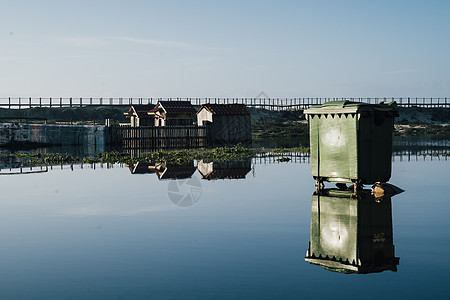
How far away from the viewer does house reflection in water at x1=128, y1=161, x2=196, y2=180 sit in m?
21.5

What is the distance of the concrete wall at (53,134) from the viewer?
43.5 m

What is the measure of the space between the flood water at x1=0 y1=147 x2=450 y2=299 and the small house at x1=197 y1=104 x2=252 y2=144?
27.9 metres

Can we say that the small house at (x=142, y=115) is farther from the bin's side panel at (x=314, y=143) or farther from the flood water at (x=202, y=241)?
the bin's side panel at (x=314, y=143)

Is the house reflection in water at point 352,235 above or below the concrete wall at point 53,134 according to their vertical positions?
below

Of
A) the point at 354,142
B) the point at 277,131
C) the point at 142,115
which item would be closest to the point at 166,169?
the point at 354,142

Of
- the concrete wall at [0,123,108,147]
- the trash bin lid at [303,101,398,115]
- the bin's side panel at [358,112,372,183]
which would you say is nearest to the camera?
the bin's side panel at [358,112,372,183]

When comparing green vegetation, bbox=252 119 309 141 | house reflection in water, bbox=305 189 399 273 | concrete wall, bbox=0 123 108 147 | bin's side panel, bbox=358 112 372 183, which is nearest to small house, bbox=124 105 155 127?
concrete wall, bbox=0 123 108 147

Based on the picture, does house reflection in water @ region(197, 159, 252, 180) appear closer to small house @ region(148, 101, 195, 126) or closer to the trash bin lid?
the trash bin lid

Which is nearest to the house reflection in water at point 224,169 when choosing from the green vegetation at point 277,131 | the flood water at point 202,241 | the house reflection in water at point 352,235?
the flood water at point 202,241

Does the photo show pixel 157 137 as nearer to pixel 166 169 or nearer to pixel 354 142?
pixel 166 169

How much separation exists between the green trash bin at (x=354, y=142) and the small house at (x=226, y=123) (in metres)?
30.6

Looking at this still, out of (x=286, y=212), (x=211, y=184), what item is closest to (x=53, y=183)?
(x=211, y=184)

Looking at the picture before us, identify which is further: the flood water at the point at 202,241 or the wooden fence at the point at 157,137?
the wooden fence at the point at 157,137

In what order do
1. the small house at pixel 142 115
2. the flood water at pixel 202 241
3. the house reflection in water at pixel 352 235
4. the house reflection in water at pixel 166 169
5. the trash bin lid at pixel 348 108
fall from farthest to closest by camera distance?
the small house at pixel 142 115
the house reflection in water at pixel 166 169
the trash bin lid at pixel 348 108
the house reflection in water at pixel 352 235
the flood water at pixel 202 241
